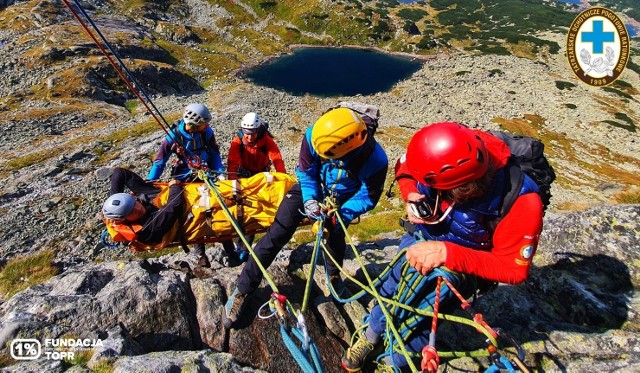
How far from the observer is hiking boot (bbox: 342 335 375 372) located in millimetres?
5773

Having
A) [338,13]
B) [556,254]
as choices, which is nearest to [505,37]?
[338,13]

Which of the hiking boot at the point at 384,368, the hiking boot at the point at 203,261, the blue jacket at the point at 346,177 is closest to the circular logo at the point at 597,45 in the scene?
the blue jacket at the point at 346,177

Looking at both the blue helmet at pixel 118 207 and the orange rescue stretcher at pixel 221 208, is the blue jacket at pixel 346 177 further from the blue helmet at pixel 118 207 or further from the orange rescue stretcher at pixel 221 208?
the blue helmet at pixel 118 207

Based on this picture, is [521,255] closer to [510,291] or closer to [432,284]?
[432,284]

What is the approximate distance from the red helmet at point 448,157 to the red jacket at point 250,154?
6217 millimetres

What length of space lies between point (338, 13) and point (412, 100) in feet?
235

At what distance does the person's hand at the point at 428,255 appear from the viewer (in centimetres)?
419

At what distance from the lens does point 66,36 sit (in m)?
60.5

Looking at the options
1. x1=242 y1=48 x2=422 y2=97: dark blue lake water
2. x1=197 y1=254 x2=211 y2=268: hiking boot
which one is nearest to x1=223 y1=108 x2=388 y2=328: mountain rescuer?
x1=197 y1=254 x2=211 y2=268: hiking boot

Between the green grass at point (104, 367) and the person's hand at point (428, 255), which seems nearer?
the person's hand at point (428, 255)

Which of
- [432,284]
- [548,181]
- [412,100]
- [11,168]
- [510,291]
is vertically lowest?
[412,100]

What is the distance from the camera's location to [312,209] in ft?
20.8

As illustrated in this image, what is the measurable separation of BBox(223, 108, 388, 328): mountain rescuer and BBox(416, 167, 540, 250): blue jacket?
4.65 feet

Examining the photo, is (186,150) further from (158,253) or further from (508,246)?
(508,246)
